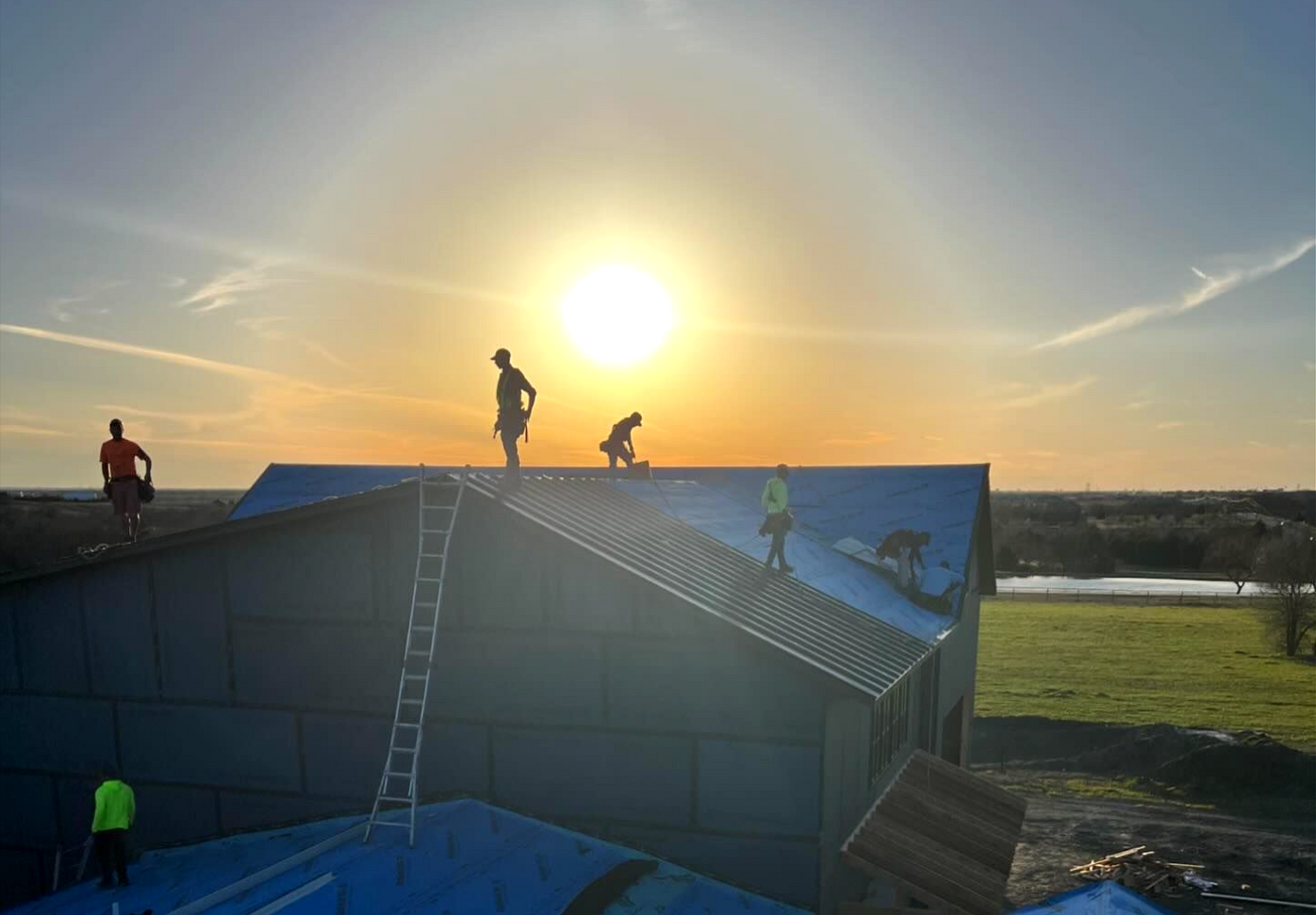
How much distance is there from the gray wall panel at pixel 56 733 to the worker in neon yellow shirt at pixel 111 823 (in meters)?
2.53

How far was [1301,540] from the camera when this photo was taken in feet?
210

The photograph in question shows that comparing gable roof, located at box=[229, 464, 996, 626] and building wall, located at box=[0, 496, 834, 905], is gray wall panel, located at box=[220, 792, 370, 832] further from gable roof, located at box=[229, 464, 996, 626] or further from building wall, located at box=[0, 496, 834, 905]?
gable roof, located at box=[229, 464, 996, 626]

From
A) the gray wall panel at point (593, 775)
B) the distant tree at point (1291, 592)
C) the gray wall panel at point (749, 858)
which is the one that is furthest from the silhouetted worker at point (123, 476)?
the distant tree at point (1291, 592)

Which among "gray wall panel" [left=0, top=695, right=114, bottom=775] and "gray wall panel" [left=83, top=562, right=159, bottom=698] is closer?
"gray wall panel" [left=83, top=562, right=159, bottom=698]

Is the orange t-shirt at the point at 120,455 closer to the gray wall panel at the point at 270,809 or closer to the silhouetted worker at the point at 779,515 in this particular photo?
the gray wall panel at the point at 270,809

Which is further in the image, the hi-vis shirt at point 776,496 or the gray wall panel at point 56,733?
the hi-vis shirt at point 776,496

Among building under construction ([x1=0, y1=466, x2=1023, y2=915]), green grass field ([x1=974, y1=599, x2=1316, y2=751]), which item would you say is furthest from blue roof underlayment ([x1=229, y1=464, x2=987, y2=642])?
green grass field ([x1=974, y1=599, x2=1316, y2=751])

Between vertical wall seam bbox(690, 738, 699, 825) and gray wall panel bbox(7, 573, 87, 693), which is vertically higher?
gray wall panel bbox(7, 573, 87, 693)

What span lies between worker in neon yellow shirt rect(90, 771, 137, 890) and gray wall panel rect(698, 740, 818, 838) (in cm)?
925

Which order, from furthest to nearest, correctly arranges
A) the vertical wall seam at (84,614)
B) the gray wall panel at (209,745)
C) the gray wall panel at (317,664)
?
the vertical wall seam at (84,614), the gray wall panel at (209,745), the gray wall panel at (317,664)

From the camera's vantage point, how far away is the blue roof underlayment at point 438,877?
37.2 ft

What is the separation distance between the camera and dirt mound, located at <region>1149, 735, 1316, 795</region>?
113ft

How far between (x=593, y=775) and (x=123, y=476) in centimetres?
1147

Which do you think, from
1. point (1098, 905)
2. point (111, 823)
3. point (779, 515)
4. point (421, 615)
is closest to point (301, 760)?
point (111, 823)
